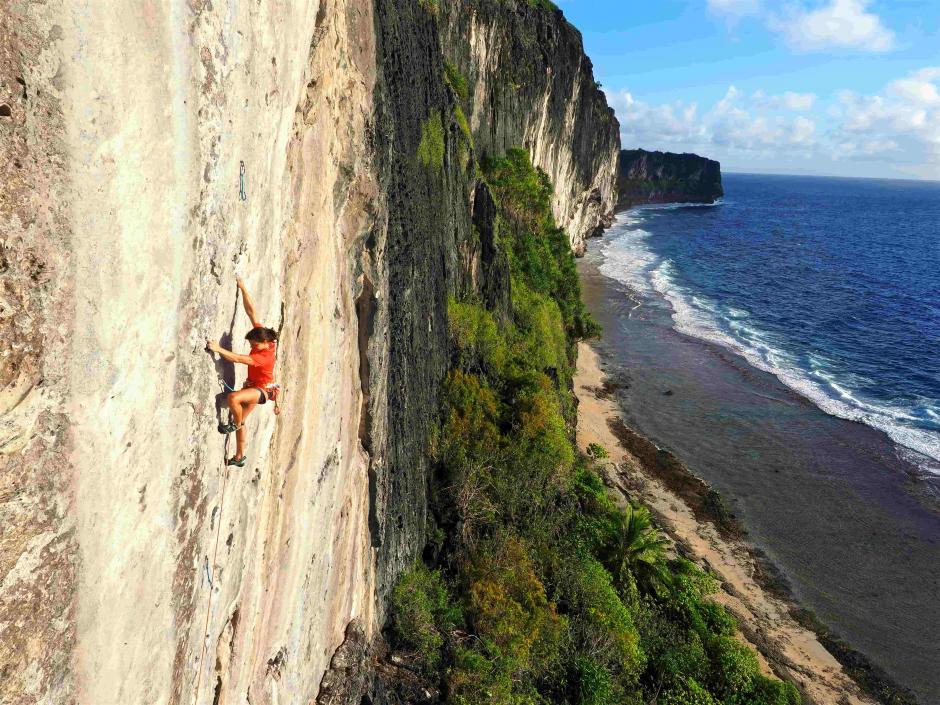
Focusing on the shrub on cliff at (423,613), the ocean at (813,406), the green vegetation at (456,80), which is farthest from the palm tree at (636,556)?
the green vegetation at (456,80)

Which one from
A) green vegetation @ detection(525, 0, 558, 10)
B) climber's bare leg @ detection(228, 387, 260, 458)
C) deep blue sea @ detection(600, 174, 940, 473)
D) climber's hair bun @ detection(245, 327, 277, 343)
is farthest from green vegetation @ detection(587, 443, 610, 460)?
green vegetation @ detection(525, 0, 558, 10)

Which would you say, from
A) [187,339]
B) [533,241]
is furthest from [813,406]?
[187,339]

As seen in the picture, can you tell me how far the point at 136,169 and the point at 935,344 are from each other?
48.4m

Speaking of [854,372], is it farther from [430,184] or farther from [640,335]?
[430,184]

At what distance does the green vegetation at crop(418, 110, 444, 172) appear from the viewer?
42.8ft

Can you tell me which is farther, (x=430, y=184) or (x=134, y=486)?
(x=430, y=184)

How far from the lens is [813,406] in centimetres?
2947

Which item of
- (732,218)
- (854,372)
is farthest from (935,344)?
(732,218)

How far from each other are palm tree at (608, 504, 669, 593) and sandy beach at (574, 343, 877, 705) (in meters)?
2.83

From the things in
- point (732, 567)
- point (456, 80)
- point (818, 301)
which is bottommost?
point (732, 567)

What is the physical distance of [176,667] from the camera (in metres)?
4.52

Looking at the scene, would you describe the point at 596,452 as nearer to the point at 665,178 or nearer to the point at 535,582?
the point at 535,582

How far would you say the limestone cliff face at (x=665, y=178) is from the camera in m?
118

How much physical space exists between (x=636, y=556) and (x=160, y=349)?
1541 centimetres
